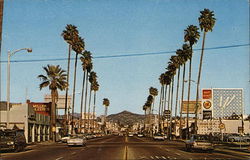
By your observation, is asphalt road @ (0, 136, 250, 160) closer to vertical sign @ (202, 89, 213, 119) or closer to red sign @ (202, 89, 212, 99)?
vertical sign @ (202, 89, 213, 119)

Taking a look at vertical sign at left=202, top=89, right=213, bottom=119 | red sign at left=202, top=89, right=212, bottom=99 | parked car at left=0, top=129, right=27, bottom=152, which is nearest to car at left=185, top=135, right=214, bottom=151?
parked car at left=0, top=129, right=27, bottom=152

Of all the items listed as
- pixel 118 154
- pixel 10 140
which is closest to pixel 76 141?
pixel 10 140

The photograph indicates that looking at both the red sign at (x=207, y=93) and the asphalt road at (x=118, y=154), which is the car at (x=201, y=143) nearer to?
the asphalt road at (x=118, y=154)

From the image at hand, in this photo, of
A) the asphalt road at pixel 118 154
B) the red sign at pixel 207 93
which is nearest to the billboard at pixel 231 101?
the red sign at pixel 207 93

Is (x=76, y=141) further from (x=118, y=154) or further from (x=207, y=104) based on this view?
(x=207, y=104)

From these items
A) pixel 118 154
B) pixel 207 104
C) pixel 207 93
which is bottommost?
pixel 118 154

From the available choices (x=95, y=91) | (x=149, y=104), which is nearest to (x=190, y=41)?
(x=95, y=91)

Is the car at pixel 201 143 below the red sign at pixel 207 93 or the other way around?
below

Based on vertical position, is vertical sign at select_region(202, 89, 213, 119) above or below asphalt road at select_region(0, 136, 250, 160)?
above

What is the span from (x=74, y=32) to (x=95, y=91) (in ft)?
218

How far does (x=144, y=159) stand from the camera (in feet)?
85.1

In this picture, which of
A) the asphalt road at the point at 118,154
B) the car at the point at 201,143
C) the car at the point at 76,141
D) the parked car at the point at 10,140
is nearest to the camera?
the asphalt road at the point at 118,154

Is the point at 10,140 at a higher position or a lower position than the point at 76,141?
higher

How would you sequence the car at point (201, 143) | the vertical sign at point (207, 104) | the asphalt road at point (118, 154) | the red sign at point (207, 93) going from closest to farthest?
the asphalt road at point (118, 154)
the car at point (201, 143)
the vertical sign at point (207, 104)
the red sign at point (207, 93)
